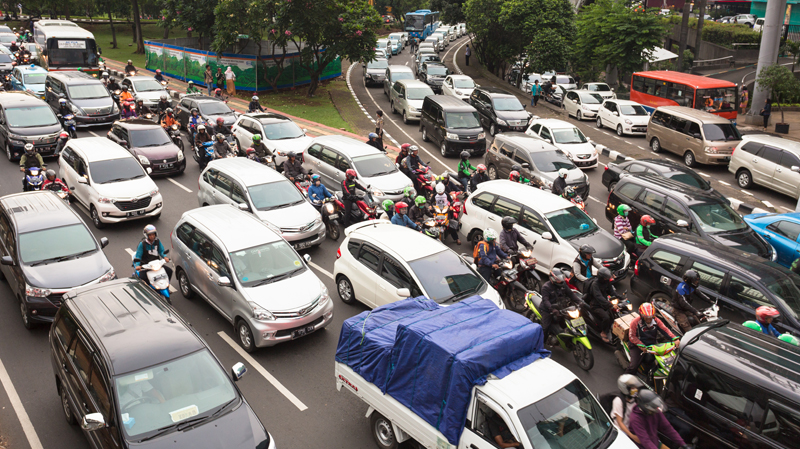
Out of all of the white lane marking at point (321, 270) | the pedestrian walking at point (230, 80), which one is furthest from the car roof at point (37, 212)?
the pedestrian walking at point (230, 80)

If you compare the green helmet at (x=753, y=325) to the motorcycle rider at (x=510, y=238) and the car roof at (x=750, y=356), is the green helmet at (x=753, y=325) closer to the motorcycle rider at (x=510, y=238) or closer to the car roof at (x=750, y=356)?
the car roof at (x=750, y=356)

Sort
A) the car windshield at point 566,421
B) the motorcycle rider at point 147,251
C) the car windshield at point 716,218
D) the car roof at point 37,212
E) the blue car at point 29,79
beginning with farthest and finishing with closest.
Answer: the blue car at point 29,79
the car windshield at point 716,218
the car roof at point 37,212
the motorcycle rider at point 147,251
the car windshield at point 566,421

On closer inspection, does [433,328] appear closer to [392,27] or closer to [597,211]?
[597,211]

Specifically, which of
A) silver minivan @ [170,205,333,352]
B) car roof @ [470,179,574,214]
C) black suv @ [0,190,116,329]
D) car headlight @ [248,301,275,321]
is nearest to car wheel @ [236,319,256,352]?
silver minivan @ [170,205,333,352]

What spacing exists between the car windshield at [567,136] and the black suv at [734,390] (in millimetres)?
13885

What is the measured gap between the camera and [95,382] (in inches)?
265

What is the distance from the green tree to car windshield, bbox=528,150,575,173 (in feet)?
55.5

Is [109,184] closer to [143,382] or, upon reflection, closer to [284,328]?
[284,328]

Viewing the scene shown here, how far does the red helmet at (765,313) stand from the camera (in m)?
9.02

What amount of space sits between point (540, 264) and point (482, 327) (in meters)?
6.11

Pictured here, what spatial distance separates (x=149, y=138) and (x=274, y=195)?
7.68 metres

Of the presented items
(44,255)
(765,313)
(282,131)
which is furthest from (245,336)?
(282,131)

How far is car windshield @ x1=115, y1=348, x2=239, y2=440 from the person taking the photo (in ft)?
20.8

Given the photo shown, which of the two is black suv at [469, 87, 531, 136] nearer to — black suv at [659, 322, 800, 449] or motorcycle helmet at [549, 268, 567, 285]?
motorcycle helmet at [549, 268, 567, 285]
